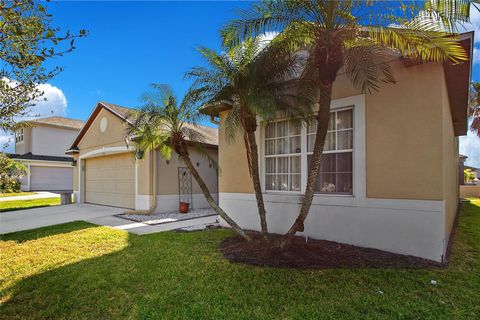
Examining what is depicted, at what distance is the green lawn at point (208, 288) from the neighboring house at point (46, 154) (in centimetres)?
2487

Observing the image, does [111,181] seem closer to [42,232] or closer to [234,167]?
[42,232]

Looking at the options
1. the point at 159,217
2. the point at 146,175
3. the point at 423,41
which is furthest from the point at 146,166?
the point at 423,41

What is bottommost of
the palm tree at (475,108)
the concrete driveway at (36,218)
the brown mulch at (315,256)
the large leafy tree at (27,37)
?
the concrete driveway at (36,218)

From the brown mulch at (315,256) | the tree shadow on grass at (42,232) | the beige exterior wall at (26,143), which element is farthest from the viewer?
the beige exterior wall at (26,143)

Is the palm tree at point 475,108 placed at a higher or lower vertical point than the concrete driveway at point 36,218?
higher

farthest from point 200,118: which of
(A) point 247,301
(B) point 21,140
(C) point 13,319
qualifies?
(B) point 21,140

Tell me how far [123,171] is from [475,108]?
2955 centimetres

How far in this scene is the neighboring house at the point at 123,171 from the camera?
526 inches

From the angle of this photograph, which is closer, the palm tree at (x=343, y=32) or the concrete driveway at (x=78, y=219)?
the palm tree at (x=343, y=32)

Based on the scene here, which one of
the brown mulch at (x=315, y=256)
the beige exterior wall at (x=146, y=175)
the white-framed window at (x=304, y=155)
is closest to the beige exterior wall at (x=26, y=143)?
the beige exterior wall at (x=146, y=175)

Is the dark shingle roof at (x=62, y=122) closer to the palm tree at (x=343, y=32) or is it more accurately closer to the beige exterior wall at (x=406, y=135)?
the palm tree at (x=343, y=32)

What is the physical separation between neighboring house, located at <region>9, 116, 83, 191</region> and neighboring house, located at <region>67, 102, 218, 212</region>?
1232 cm

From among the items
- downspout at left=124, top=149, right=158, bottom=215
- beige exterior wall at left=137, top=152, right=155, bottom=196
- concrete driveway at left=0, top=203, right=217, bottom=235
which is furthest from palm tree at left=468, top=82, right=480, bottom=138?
beige exterior wall at left=137, top=152, right=155, bottom=196

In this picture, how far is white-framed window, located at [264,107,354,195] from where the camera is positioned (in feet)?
23.6
